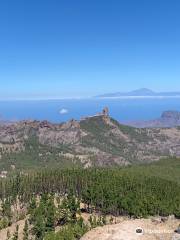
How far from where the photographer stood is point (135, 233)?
110m

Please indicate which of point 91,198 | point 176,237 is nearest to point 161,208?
point 91,198

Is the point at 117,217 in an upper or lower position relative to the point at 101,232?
lower

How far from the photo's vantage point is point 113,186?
198875 mm

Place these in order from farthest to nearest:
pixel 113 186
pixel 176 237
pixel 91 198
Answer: pixel 113 186
pixel 91 198
pixel 176 237

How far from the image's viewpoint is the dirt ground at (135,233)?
104731mm

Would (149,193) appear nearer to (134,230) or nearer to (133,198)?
(133,198)

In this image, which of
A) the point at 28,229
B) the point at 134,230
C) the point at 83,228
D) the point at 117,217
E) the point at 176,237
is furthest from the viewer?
the point at 117,217

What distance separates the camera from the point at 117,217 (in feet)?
561

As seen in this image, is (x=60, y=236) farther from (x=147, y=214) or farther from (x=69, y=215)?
(x=147, y=214)

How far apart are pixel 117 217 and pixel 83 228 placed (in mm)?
40220

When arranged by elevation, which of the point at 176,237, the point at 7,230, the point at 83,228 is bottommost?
the point at 7,230

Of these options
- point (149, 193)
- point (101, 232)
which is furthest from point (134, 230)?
point (149, 193)

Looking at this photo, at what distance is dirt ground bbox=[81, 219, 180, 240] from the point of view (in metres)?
105

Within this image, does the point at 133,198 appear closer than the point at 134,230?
No
